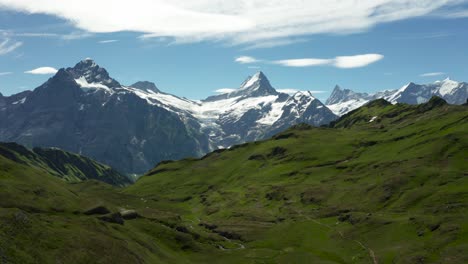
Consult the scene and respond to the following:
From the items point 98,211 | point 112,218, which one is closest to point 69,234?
point 112,218

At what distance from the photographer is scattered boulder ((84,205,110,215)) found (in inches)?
7005

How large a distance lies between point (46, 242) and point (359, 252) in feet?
358

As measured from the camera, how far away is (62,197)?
7372 inches

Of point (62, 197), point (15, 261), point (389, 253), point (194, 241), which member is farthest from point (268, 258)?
point (15, 261)

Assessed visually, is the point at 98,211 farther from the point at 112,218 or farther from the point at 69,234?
the point at 69,234

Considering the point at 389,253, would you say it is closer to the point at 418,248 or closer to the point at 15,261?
the point at 418,248

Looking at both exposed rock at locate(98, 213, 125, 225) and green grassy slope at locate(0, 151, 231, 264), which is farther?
exposed rock at locate(98, 213, 125, 225)

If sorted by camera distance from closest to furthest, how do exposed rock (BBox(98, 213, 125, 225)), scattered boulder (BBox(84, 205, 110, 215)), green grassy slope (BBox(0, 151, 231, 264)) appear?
green grassy slope (BBox(0, 151, 231, 264)), exposed rock (BBox(98, 213, 125, 225)), scattered boulder (BBox(84, 205, 110, 215))

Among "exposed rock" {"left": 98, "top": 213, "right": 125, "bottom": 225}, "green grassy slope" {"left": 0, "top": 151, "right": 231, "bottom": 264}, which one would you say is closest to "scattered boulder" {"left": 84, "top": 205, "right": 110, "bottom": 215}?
"green grassy slope" {"left": 0, "top": 151, "right": 231, "bottom": 264}

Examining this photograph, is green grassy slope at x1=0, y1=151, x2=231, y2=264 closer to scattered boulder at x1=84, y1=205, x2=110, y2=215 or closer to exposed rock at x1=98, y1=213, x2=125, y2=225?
exposed rock at x1=98, y1=213, x2=125, y2=225

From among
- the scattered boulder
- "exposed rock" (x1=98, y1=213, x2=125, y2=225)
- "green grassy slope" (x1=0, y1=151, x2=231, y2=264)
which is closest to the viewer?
"green grassy slope" (x1=0, y1=151, x2=231, y2=264)

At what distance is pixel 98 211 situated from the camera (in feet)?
591

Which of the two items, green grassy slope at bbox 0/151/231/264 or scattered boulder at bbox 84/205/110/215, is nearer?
green grassy slope at bbox 0/151/231/264

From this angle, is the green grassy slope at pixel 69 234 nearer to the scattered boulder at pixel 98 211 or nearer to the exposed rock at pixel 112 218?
the exposed rock at pixel 112 218
